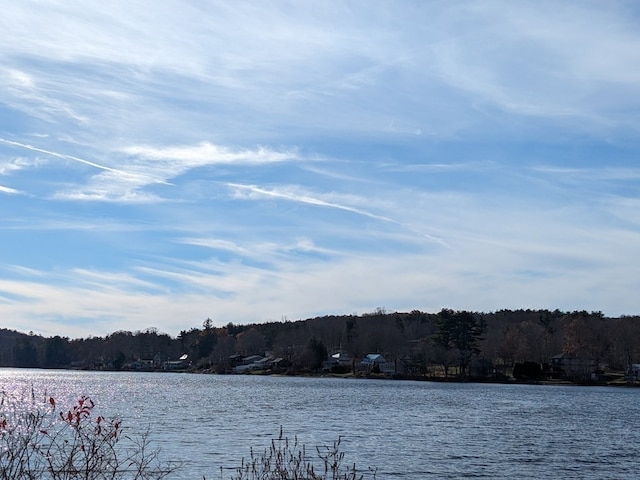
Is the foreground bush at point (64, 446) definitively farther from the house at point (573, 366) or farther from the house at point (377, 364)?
the house at point (377, 364)

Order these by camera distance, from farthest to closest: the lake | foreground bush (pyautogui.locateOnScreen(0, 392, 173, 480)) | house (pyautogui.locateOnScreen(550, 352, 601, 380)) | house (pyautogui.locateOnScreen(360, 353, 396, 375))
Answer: house (pyautogui.locateOnScreen(360, 353, 396, 375)), house (pyautogui.locateOnScreen(550, 352, 601, 380)), the lake, foreground bush (pyautogui.locateOnScreen(0, 392, 173, 480))

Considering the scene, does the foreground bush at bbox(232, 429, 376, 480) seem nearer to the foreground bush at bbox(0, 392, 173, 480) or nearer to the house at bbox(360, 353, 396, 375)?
the foreground bush at bbox(0, 392, 173, 480)

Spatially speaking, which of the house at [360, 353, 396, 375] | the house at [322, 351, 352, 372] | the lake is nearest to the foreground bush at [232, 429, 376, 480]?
the lake

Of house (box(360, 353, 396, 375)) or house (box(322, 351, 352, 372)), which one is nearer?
house (box(360, 353, 396, 375))

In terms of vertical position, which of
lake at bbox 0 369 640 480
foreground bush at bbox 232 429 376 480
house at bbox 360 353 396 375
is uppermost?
house at bbox 360 353 396 375

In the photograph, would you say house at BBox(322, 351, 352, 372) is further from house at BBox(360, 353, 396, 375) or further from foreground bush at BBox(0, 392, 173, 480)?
foreground bush at BBox(0, 392, 173, 480)

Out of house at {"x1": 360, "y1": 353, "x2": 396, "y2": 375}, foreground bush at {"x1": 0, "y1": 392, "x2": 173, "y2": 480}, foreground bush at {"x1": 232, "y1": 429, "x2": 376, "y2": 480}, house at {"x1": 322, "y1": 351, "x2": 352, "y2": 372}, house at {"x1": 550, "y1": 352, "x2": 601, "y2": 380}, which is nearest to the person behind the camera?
foreground bush at {"x1": 0, "y1": 392, "x2": 173, "y2": 480}

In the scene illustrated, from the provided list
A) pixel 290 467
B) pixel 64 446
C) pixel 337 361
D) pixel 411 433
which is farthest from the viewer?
pixel 337 361

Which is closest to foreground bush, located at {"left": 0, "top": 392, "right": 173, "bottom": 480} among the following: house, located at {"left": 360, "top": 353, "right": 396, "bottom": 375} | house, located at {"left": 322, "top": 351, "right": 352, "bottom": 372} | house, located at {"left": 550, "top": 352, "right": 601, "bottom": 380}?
house, located at {"left": 550, "top": 352, "right": 601, "bottom": 380}

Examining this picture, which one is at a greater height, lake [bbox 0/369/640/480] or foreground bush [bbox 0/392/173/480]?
foreground bush [bbox 0/392/173/480]

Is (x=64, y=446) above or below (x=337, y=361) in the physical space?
below

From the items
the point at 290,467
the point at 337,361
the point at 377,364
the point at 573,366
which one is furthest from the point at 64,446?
the point at 337,361

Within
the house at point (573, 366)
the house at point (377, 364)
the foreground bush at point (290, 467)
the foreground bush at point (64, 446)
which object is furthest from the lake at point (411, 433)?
the house at point (377, 364)

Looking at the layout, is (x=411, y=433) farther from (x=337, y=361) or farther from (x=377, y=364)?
(x=337, y=361)
